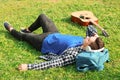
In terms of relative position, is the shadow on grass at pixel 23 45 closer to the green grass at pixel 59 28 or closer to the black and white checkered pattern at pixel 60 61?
the green grass at pixel 59 28

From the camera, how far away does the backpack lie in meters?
6.51

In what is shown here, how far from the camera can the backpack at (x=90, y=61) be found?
21.4 ft

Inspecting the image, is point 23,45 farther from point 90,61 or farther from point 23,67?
point 90,61

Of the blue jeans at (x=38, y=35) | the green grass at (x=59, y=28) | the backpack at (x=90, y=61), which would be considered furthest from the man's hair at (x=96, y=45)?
the blue jeans at (x=38, y=35)

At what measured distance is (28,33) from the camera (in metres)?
8.01

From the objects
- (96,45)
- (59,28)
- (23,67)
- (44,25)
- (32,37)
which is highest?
(96,45)

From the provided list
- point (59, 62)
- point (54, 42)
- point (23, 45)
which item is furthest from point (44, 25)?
point (59, 62)

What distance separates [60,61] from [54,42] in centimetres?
69

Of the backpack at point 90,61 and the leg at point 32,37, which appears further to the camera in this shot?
the leg at point 32,37

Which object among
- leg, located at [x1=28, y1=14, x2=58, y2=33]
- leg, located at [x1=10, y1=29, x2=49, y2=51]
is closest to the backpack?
leg, located at [x1=10, y1=29, x2=49, y2=51]

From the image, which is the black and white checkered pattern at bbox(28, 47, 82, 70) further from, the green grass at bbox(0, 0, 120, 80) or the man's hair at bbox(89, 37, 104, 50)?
the man's hair at bbox(89, 37, 104, 50)

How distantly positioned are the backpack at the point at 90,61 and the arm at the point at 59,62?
0.57 ft

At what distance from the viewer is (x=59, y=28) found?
29.9ft

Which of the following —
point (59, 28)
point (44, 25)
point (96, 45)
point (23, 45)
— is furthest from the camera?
point (59, 28)
